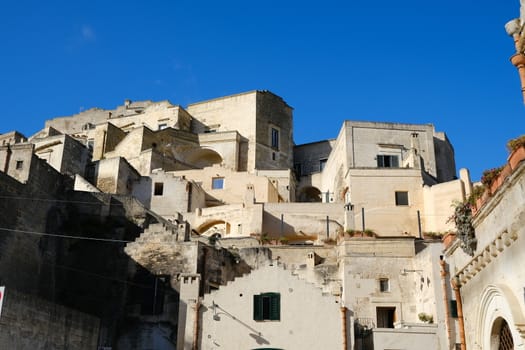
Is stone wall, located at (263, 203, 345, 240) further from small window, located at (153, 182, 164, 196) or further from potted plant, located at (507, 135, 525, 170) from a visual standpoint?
potted plant, located at (507, 135, 525, 170)

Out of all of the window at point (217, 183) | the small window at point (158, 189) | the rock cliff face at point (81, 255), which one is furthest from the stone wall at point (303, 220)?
the rock cliff face at point (81, 255)

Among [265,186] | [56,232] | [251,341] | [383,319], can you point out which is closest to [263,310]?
[251,341]

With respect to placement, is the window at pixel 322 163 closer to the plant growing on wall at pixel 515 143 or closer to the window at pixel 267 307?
the window at pixel 267 307

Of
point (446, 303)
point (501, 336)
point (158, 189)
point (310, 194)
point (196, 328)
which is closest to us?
point (501, 336)

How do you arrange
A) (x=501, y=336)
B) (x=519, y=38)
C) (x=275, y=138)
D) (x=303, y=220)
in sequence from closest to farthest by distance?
(x=519, y=38)
(x=501, y=336)
(x=303, y=220)
(x=275, y=138)

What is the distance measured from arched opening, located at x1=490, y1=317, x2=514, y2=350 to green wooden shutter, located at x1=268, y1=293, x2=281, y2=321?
12.6 m

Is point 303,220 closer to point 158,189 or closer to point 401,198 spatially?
point 401,198

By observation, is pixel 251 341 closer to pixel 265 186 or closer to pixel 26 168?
pixel 26 168

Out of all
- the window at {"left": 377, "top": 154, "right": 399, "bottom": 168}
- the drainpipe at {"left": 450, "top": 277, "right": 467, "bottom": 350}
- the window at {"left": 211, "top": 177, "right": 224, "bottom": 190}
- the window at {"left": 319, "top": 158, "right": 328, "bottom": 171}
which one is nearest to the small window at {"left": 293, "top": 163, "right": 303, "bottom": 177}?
the window at {"left": 319, "top": 158, "right": 328, "bottom": 171}

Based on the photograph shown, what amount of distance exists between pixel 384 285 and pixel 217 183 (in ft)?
77.5

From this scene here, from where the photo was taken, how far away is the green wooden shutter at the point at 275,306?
2736 cm

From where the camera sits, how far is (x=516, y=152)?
13938 millimetres

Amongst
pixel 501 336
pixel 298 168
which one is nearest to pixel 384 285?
pixel 501 336

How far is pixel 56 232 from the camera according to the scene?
37156mm
